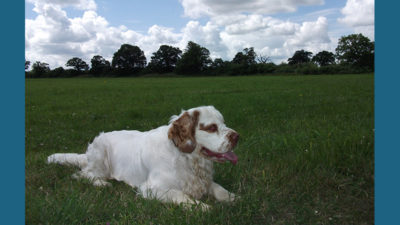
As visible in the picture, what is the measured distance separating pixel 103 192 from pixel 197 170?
1267mm

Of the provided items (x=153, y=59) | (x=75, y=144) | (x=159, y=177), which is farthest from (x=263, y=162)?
(x=153, y=59)

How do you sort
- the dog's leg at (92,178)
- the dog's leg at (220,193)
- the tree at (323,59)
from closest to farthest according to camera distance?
the dog's leg at (220,193) < the dog's leg at (92,178) < the tree at (323,59)

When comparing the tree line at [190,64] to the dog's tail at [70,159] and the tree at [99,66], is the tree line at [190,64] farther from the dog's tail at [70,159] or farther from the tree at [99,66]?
the dog's tail at [70,159]

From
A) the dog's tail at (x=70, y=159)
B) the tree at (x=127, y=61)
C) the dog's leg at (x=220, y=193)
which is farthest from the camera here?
the tree at (x=127, y=61)

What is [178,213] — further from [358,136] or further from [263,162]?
[358,136]

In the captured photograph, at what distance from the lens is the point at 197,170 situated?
422 cm

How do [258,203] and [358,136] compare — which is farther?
[358,136]

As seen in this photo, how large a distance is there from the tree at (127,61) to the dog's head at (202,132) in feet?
145

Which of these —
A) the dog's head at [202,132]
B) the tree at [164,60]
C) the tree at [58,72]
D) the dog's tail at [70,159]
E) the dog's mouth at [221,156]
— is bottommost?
the dog's tail at [70,159]

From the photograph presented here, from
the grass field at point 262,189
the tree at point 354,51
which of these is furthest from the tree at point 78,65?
the grass field at point 262,189

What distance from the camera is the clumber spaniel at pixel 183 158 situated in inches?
155

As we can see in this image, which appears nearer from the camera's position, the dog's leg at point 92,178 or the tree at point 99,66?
the dog's leg at point 92,178

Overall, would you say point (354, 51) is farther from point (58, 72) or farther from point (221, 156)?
point (221, 156)

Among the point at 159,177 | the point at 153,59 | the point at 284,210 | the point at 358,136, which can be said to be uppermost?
the point at 153,59
